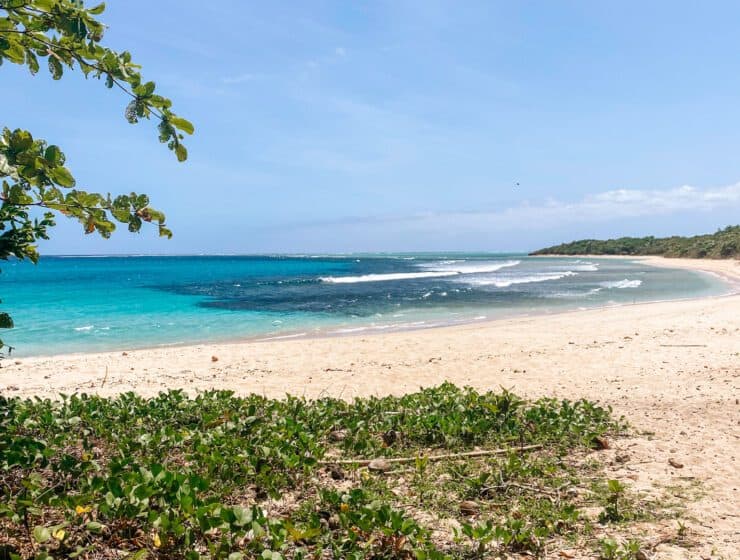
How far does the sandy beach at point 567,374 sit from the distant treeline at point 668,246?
5459cm

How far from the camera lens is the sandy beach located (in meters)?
4.62

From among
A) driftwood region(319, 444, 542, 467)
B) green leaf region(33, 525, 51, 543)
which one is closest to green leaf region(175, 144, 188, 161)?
green leaf region(33, 525, 51, 543)

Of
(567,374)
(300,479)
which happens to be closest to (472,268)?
(567,374)

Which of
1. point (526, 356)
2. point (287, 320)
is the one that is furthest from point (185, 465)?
point (287, 320)

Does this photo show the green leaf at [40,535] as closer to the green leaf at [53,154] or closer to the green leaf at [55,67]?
the green leaf at [53,154]

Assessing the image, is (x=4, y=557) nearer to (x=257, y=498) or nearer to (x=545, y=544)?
(x=257, y=498)

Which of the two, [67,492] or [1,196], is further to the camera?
[67,492]

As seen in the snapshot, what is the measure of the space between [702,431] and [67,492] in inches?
245

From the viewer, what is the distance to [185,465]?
14.3 feet

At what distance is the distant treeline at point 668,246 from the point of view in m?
62.8

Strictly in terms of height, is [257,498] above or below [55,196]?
below

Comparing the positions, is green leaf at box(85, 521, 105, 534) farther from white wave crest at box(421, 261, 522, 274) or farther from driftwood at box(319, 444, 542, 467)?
white wave crest at box(421, 261, 522, 274)

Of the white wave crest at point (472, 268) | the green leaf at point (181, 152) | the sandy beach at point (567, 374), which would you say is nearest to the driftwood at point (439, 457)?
the sandy beach at point (567, 374)

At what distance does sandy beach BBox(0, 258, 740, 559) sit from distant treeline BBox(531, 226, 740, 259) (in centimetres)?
5459
